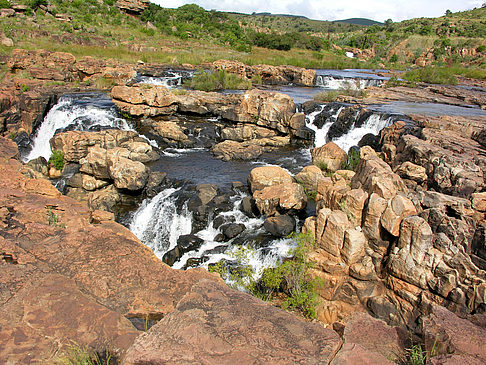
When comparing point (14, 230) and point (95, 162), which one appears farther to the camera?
point (95, 162)

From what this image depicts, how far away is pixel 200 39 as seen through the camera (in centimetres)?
5022

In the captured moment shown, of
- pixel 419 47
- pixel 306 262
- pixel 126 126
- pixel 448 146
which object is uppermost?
pixel 419 47

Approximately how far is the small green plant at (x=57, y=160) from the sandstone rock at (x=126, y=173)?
3.11 m

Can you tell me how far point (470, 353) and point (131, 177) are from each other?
11290 mm

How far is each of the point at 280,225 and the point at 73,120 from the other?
13.6m

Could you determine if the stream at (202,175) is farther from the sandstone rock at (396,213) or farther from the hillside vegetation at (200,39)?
the hillside vegetation at (200,39)

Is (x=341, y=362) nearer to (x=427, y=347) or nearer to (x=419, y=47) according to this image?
(x=427, y=347)

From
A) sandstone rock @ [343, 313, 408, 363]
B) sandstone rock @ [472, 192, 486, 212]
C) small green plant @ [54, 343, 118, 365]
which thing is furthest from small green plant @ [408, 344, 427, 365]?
sandstone rock @ [472, 192, 486, 212]

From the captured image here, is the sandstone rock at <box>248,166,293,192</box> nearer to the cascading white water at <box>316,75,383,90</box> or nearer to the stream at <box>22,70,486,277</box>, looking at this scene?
the stream at <box>22,70,486,277</box>

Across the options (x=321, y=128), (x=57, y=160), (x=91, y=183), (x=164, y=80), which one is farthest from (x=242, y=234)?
(x=164, y=80)

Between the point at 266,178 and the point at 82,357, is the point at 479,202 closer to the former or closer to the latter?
the point at 266,178

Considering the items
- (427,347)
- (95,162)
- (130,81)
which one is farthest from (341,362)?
(130,81)

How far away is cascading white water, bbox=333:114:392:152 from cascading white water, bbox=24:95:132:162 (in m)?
11.9

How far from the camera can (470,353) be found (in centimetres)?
303
